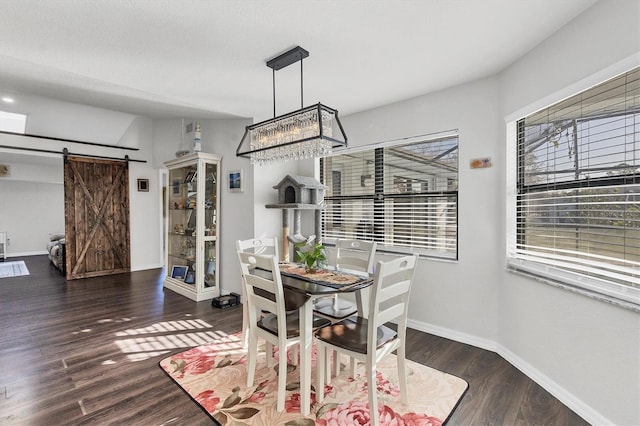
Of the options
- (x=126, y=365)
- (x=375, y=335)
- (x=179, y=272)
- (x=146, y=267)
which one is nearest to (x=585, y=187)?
(x=375, y=335)

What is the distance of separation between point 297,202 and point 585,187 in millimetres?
2850

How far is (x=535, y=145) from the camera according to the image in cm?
260

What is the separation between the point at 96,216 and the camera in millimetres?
6168

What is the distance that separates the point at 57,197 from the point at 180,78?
8.53m

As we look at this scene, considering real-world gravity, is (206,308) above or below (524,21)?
below

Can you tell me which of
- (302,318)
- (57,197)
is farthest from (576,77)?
(57,197)

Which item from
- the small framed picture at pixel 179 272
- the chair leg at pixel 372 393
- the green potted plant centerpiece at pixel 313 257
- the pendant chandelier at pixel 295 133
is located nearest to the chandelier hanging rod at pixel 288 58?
the pendant chandelier at pixel 295 133

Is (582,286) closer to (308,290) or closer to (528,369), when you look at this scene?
(528,369)

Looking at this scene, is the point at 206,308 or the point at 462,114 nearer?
the point at 462,114

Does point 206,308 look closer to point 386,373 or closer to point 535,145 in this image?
point 386,373

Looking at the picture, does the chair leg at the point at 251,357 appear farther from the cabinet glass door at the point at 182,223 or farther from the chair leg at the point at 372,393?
the cabinet glass door at the point at 182,223

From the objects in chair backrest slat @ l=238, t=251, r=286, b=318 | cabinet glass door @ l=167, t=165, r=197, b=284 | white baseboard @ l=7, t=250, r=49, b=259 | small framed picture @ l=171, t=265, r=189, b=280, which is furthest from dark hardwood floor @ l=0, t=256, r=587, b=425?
white baseboard @ l=7, t=250, r=49, b=259

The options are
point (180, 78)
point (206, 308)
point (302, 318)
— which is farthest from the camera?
point (206, 308)

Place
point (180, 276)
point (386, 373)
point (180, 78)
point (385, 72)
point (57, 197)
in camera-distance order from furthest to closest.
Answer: point (57, 197), point (180, 276), point (180, 78), point (385, 72), point (386, 373)
